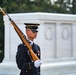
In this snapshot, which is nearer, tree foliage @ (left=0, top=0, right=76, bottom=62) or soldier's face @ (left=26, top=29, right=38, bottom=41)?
soldier's face @ (left=26, top=29, right=38, bottom=41)

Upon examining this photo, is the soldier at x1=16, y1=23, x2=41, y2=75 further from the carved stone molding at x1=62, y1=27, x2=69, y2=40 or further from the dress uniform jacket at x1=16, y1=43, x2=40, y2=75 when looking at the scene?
the carved stone molding at x1=62, y1=27, x2=69, y2=40

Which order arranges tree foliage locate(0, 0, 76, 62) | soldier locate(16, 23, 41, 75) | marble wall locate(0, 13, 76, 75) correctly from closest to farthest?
1. soldier locate(16, 23, 41, 75)
2. marble wall locate(0, 13, 76, 75)
3. tree foliage locate(0, 0, 76, 62)

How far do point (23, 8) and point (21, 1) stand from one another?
71cm

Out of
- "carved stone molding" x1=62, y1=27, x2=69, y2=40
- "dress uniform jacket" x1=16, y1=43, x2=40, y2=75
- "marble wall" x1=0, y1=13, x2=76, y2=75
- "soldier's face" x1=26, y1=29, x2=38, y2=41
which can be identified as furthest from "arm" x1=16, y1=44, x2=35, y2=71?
Answer: "carved stone molding" x1=62, y1=27, x2=69, y2=40

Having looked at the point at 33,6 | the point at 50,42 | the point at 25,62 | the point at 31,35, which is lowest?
the point at 33,6

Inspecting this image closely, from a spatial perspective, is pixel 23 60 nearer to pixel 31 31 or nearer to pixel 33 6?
pixel 31 31

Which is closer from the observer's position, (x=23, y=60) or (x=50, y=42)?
(x=23, y=60)

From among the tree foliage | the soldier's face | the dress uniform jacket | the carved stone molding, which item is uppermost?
the soldier's face

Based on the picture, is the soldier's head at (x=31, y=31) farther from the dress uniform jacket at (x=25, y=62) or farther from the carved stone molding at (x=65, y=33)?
the carved stone molding at (x=65, y=33)

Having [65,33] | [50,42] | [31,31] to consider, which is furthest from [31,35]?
[65,33]

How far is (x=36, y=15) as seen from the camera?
9.90 meters

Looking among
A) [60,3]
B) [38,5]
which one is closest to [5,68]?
[38,5]

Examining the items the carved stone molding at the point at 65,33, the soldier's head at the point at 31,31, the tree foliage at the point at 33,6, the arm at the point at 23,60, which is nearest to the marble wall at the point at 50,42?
the carved stone molding at the point at 65,33

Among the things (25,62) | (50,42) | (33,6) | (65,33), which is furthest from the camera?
(33,6)
